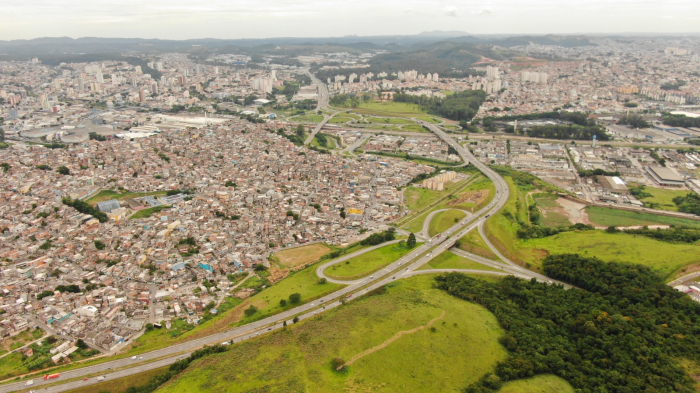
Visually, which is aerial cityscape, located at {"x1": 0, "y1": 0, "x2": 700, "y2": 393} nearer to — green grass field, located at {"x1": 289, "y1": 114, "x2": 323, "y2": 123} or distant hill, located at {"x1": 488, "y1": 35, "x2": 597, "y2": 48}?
green grass field, located at {"x1": 289, "y1": 114, "x2": 323, "y2": 123}

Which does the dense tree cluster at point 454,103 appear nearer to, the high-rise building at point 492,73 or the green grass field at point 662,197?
the high-rise building at point 492,73

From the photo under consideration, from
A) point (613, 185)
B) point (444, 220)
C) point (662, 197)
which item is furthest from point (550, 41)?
point (444, 220)

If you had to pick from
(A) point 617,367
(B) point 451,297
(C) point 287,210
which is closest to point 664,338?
(A) point 617,367

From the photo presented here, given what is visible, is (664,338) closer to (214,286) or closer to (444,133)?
(214,286)

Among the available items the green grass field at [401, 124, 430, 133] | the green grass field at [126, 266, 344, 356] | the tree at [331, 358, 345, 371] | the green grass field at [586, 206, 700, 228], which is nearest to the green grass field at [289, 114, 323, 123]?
the green grass field at [401, 124, 430, 133]

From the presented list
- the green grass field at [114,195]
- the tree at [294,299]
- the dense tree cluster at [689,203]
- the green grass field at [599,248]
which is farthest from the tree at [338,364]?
the dense tree cluster at [689,203]

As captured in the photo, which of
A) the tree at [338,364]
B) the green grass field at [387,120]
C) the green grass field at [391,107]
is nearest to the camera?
→ the tree at [338,364]

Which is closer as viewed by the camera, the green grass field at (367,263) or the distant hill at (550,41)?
the green grass field at (367,263)
